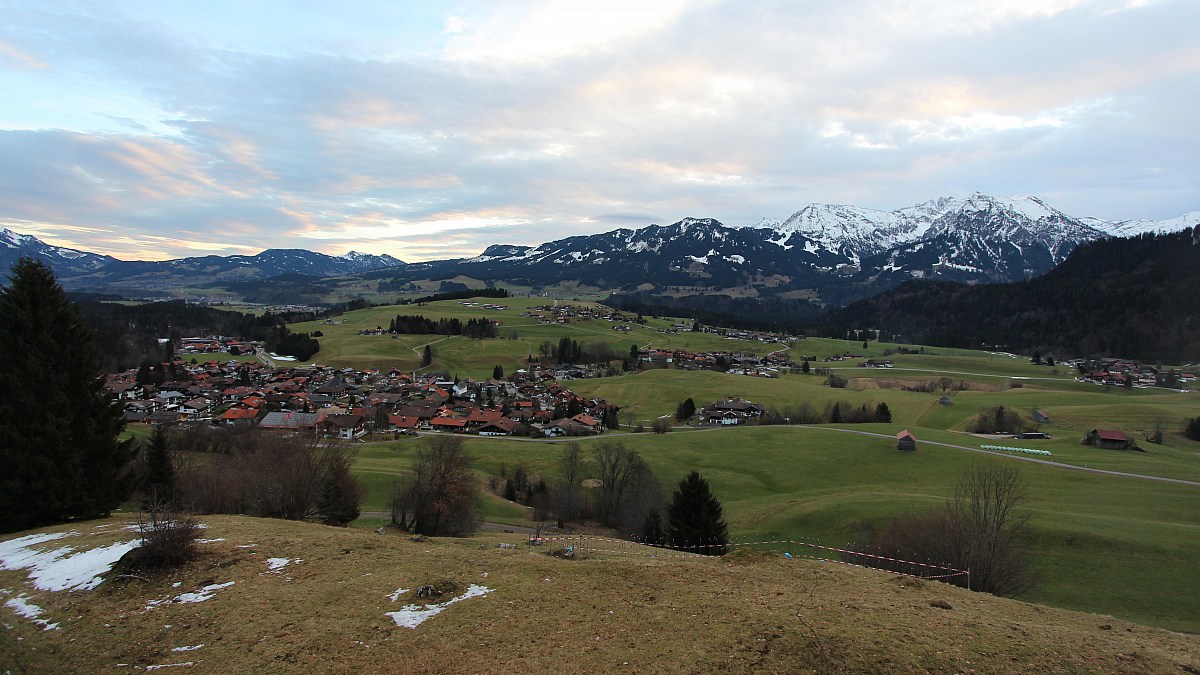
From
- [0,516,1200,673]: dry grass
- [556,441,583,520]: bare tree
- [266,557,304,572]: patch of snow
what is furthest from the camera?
[556,441,583,520]: bare tree

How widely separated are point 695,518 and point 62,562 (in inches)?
1034

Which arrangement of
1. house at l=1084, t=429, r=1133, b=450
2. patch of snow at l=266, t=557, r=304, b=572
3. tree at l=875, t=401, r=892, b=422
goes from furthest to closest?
1. tree at l=875, t=401, r=892, b=422
2. house at l=1084, t=429, r=1133, b=450
3. patch of snow at l=266, t=557, r=304, b=572

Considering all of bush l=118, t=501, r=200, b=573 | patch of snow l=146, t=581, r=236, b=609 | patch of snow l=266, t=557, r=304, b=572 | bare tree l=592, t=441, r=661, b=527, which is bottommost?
bare tree l=592, t=441, r=661, b=527

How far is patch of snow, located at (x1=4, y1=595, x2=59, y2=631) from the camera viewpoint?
12.3 meters

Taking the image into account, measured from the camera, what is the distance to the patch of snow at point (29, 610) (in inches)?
484

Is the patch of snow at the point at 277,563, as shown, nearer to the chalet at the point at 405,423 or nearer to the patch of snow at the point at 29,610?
the patch of snow at the point at 29,610

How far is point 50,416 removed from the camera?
20250 millimetres

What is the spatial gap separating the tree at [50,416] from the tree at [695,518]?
25621mm

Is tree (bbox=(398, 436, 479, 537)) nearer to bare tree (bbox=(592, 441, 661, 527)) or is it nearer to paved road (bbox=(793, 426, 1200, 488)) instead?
bare tree (bbox=(592, 441, 661, 527))

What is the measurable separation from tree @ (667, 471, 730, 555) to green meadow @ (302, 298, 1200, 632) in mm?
11138

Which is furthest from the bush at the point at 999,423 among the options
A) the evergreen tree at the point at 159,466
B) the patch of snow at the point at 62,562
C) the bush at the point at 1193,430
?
the evergreen tree at the point at 159,466

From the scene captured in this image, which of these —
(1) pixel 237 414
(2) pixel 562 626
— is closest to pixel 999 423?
(2) pixel 562 626

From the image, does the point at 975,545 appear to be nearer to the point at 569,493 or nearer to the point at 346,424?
the point at 569,493

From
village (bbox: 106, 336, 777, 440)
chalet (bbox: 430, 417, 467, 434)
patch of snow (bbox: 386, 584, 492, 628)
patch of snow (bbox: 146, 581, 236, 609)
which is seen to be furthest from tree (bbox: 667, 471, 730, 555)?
chalet (bbox: 430, 417, 467, 434)
